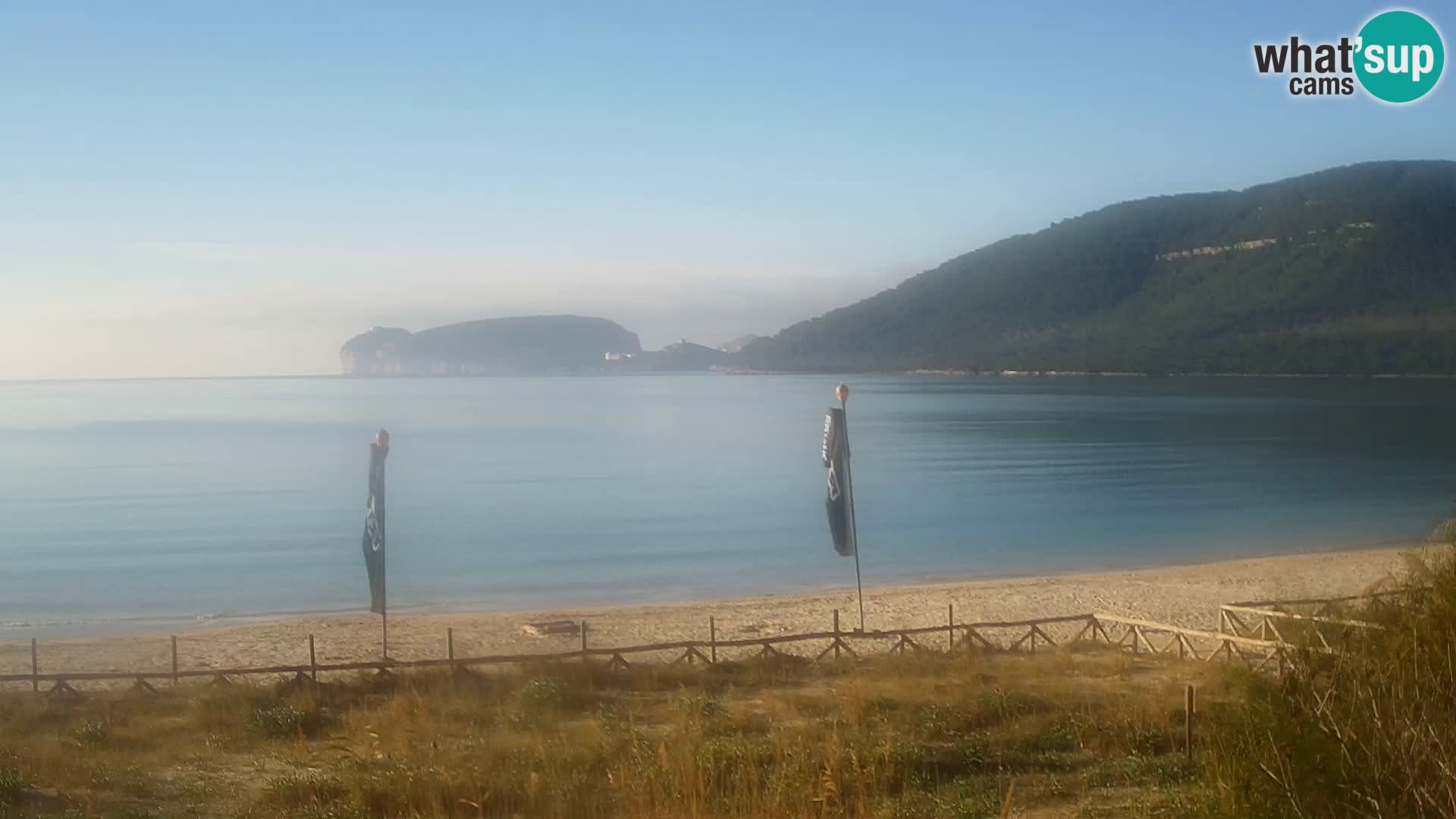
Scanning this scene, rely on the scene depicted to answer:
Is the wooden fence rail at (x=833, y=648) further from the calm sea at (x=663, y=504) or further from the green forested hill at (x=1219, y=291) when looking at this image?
Result: the green forested hill at (x=1219, y=291)

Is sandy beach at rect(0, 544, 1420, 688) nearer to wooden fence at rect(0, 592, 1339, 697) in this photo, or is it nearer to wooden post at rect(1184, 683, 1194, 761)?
wooden fence at rect(0, 592, 1339, 697)

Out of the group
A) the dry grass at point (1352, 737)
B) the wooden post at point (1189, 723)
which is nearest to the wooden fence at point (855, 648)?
the wooden post at point (1189, 723)

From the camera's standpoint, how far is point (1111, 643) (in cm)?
1645

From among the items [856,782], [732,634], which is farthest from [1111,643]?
[856,782]

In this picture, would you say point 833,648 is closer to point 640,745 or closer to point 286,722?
point 286,722

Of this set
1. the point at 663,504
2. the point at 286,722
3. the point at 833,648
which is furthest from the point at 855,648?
the point at 663,504

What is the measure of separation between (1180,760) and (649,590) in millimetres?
21426

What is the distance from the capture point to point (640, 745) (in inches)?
340

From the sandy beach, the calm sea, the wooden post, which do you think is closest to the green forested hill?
the calm sea

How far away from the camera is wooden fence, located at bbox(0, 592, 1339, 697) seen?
13688 millimetres

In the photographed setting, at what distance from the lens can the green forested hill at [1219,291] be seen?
450 ft

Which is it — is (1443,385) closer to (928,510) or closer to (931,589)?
(928,510)

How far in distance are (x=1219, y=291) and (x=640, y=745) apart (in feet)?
537

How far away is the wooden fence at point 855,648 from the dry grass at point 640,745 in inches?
18.3
